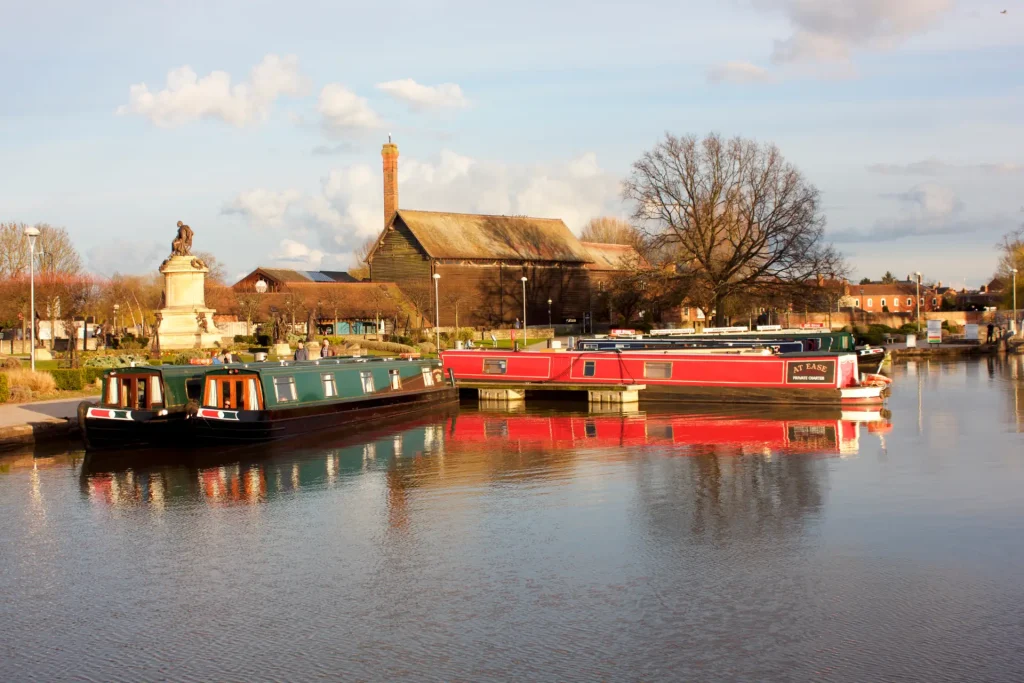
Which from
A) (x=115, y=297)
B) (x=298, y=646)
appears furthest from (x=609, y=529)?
(x=115, y=297)

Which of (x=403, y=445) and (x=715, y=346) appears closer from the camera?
(x=403, y=445)

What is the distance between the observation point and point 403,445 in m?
23.5

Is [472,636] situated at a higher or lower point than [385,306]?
lower

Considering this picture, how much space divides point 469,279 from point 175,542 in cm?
5636

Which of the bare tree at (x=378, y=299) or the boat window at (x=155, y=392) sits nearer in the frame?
the boat window at (x=155, y=392)

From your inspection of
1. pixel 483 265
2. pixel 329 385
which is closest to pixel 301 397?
pixel 329 385

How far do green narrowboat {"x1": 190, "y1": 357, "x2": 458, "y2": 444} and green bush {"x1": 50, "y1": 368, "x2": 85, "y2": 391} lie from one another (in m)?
7.12

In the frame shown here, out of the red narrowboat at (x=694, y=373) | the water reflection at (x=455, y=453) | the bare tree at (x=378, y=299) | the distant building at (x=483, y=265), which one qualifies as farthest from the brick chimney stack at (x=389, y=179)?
the water reflection at (x=455, y=453)

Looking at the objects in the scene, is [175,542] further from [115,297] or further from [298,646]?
[115,297]

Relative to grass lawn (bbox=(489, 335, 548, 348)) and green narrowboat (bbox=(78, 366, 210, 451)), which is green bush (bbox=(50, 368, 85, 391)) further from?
grass lawn (bbox=(489, 335, 548, 348))

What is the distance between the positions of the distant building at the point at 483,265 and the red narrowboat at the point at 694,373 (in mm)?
29327

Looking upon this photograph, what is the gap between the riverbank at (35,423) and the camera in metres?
22.5

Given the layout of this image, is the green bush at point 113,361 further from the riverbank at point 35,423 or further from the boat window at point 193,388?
the boat window at point 193,388

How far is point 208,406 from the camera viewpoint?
22.9 m
